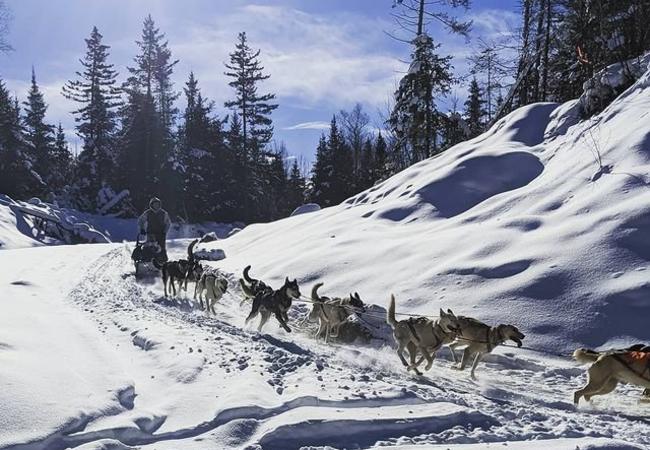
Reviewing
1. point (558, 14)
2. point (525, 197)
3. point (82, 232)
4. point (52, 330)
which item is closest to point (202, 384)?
point (52, 330)

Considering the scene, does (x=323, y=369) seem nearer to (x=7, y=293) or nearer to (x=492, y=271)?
(x=492, y=271)

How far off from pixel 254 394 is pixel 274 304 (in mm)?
4082

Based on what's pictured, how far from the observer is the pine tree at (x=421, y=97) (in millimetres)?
25688

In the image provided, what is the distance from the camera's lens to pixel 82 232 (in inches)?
1268

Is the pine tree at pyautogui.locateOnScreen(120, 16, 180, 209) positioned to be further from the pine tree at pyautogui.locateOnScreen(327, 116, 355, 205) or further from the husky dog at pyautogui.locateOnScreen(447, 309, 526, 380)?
the husky dog at pyautogui.locateOnScreen(447, 309, 526, 380)

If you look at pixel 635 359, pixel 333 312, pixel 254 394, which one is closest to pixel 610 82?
pixel 333 312

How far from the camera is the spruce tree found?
45.4m

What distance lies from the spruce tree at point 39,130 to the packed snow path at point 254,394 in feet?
136

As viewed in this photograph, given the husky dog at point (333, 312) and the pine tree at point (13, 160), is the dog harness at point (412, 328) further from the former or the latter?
the pine tree at point (13, 160)

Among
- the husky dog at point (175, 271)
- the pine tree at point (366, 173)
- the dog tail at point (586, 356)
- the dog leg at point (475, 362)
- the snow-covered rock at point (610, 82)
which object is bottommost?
the dog leg at point (475, 362)

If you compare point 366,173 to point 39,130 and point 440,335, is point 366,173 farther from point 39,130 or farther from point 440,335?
point 440,335

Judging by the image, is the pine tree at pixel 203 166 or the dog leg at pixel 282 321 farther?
the pine tree at pixel 203 166

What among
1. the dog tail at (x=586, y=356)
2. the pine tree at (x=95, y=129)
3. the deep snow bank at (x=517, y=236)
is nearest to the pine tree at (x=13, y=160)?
the pine tree at (x=95, y=129)

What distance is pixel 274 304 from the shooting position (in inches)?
367
